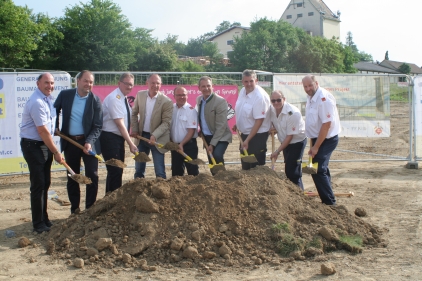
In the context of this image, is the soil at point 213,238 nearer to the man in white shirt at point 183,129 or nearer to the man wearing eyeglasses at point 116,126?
the man wearing eyeglasses at point 116,126

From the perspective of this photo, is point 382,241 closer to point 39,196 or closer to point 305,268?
point 305,268

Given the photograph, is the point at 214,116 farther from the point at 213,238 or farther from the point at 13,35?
the point at 13,35

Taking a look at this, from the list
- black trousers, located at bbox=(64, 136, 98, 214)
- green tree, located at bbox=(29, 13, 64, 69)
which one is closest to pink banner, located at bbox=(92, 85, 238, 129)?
black trousers, located at bbox=(64, 136, 98, 214)

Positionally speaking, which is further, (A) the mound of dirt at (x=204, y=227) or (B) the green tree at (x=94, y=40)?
(B) the green tree at (x=94, y=40)

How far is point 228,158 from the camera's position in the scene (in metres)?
11.5

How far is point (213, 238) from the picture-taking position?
4762 mm

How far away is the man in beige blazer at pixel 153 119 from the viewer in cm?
652

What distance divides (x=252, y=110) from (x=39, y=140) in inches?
117

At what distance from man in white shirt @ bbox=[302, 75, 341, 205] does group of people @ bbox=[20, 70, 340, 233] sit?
0.04ft

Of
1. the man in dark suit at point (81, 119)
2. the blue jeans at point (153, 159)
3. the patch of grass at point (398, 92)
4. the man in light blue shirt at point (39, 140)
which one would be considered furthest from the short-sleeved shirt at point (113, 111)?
the patch of grass at point (398, 92)

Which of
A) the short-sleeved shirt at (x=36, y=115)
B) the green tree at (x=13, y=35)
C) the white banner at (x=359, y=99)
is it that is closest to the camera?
the short-sleeved shirt at (x=36, y=115)

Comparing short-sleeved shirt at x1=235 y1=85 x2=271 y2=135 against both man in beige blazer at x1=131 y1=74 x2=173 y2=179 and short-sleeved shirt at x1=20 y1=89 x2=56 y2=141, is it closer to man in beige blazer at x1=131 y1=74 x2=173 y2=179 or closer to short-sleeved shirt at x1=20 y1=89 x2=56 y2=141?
man in beige blazer at x1=131 y1=74 x2=173 y2=179

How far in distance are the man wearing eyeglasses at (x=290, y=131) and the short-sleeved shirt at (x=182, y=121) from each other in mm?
1188

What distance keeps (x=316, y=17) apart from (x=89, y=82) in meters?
68.1
